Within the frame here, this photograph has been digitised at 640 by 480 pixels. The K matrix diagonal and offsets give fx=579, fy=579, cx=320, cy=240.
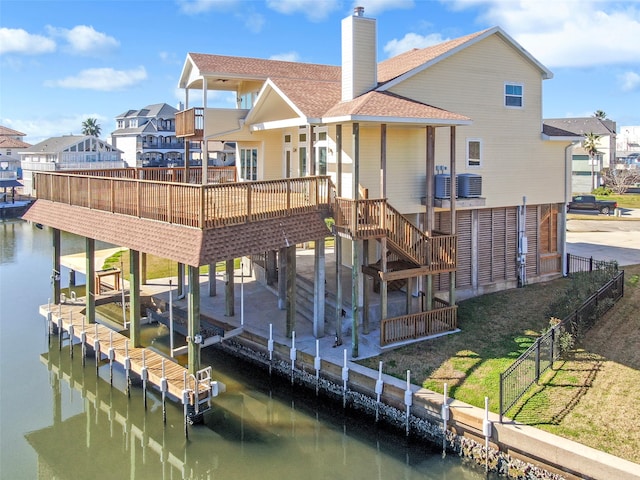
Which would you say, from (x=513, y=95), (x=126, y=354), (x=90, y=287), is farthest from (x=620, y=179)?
(x=126, y=354)

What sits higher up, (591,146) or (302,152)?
(591,146)

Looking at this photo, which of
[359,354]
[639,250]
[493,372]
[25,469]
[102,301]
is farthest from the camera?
[639,250]

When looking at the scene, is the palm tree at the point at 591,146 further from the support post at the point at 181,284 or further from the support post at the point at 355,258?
the support post at the point at 355,258

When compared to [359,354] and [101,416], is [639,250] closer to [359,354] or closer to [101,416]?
[359,354]

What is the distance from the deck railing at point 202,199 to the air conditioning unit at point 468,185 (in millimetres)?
4931

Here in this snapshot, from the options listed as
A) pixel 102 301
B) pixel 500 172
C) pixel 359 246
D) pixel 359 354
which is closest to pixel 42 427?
pixel 102 301

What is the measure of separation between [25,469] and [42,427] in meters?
1.96

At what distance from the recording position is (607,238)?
104 ft

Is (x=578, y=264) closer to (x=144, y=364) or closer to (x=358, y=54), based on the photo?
(x=358, y=54)

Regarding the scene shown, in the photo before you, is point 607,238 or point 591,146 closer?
point 607,238

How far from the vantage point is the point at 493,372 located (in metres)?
14.2

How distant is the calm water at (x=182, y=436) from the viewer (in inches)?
484

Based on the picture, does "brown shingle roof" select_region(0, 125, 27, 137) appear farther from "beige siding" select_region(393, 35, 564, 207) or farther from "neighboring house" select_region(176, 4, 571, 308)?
"beige siding" select_region(393, 35, 564, 207)

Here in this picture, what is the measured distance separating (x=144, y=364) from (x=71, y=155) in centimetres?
6690
